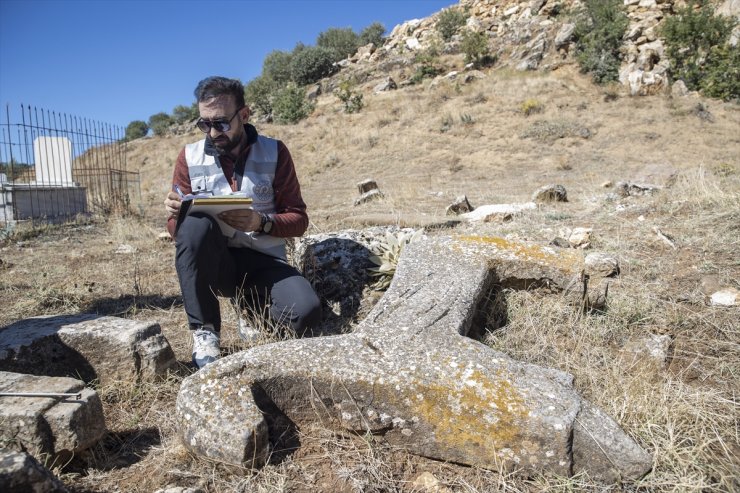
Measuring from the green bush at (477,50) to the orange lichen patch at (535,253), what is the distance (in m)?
23.2

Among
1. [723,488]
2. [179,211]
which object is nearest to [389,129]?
[179,211]

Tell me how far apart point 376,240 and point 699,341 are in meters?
2.15

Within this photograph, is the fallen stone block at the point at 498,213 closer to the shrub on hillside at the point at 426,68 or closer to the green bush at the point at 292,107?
the green bush at the point at 292,107

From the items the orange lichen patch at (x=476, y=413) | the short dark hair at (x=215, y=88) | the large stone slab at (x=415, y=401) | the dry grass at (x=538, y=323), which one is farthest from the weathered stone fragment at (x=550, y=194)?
the orange lichen patch at (x=476, y=413)

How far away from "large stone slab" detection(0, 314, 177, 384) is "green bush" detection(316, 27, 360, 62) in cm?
3651

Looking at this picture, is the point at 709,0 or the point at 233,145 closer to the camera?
the point at 233,145

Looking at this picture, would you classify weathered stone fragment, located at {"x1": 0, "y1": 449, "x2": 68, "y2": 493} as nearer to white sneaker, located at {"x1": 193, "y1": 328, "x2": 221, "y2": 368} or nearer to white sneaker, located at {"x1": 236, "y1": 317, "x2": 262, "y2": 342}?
white sneaker, located at {"x1": 193, "y1": 328, "x2": 221, "y2": 368}

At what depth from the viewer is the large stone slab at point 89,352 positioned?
240 centimetres

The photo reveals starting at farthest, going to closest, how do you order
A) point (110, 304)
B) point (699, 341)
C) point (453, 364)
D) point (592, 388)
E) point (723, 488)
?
point (110, 304) < point (699, 341) < point (592, 388) < point (453, 364) < point (723, 488)

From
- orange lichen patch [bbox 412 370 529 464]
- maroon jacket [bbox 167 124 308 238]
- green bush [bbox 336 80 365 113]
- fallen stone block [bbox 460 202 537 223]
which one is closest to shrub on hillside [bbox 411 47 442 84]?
green bush [bbox 336 80 365 113]

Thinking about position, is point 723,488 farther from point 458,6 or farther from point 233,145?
point 458,6

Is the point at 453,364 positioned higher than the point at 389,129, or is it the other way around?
the point at 389,129

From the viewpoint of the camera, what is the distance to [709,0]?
65.6 feet

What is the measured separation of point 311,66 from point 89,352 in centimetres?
3322
